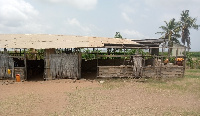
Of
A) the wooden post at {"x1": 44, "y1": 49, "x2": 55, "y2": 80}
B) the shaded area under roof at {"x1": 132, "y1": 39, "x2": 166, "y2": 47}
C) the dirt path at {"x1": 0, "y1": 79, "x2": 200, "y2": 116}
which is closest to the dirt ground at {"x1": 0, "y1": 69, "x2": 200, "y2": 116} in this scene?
the dirt path at {"x1": 0, "y1": 79, "x2": 200, "y2": 116}

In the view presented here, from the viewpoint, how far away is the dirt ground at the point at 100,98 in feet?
23.8

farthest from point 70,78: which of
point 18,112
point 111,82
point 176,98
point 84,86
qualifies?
point 176,98

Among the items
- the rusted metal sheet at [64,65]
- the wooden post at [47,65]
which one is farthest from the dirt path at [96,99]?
the rusted metal sheet at [64,65]

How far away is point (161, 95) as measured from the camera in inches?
376

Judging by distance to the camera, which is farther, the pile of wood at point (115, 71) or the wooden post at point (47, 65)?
the pile of wood at point (115, 71)

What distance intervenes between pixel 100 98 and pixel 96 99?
249 millimetres

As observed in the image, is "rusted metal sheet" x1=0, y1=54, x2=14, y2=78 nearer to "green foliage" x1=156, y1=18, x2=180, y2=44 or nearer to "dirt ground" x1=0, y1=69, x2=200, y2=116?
"dirt ground" x1=0, y1=69, x2=200, y2=116

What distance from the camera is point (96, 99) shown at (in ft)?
28.9

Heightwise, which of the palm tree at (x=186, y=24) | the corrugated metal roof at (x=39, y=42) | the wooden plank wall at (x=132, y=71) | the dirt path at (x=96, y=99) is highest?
the palm tree at (x=186, y=24)

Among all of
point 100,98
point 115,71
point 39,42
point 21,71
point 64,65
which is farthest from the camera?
point 39,42

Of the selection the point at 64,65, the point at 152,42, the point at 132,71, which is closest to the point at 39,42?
the point at 64,65

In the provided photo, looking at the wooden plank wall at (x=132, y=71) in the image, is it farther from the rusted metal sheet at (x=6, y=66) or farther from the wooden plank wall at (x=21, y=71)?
the rusted metal sheet at (x=6, y=66)

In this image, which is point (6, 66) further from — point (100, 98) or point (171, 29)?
point (171, 29)

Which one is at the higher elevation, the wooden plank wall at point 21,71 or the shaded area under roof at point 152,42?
the shaded area under roof at point 152,42
